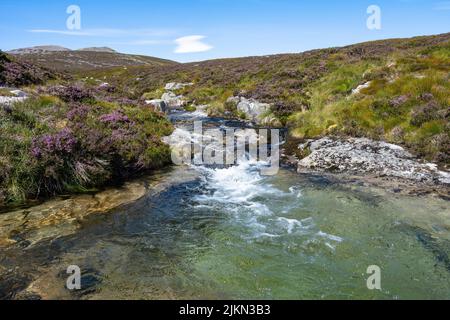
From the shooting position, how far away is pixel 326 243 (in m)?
7.86

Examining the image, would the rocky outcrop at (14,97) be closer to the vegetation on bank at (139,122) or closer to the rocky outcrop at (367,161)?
the vegetation on bank at (139,122)

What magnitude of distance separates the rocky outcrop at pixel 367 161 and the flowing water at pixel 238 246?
1.89 metres

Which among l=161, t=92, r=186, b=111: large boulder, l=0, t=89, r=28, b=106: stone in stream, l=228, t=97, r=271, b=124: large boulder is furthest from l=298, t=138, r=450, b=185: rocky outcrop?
l=161, t=92, r=186, b=111: large boulder

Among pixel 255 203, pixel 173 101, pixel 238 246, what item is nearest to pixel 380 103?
pixel 255 203

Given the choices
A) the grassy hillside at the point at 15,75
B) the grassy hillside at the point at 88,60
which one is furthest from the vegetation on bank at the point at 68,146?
the grassy hillside at the point at 88,60

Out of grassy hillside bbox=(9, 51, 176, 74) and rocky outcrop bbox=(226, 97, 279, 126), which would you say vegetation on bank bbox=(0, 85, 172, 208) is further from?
grassy hillside bbox=(9, 51, 176, 74)

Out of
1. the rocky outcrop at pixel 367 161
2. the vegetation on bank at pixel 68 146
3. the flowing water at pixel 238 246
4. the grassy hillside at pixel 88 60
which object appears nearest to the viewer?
the flowing water at pixel 238 246

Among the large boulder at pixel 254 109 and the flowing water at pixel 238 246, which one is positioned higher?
the large boulder at pixel 254 109

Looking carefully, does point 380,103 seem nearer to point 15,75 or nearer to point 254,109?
point 254,109

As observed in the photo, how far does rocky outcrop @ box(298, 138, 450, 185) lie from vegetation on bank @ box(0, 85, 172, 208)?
657 centimetres

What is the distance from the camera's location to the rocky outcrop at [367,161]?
39.6ft

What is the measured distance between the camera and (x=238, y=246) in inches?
309

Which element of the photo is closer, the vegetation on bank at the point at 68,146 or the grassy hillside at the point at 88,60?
the vegetation on bank at the point at 68,146

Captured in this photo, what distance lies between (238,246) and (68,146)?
21.3 feet
